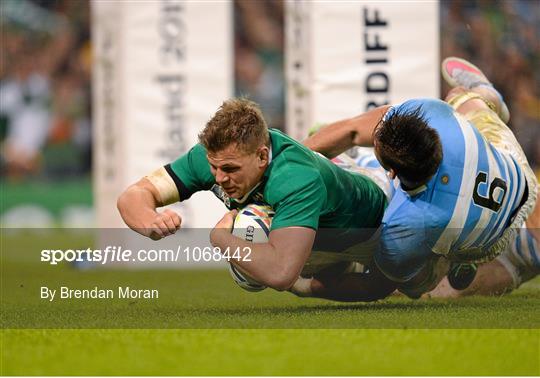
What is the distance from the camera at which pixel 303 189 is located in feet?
15.7

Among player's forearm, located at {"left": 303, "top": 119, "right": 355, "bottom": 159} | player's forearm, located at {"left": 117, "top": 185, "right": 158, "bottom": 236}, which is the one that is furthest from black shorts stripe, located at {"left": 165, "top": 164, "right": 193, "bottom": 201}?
player's forearm, located at {"left": 303, "top": 119, "right": 355, "bottom": 159}

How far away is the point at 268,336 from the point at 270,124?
12182 millimetres

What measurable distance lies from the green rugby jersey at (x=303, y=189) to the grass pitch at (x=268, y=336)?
1.46 ft

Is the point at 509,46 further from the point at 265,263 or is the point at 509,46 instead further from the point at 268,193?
the point at 265,263

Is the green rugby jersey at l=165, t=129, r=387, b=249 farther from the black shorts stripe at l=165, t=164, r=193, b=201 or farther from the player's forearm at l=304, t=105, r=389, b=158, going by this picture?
the player's forearm at l=304, t=105, r=389, b=158

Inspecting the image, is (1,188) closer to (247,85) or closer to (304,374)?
(247,85)

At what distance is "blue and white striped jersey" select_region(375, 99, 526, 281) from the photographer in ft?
17.1

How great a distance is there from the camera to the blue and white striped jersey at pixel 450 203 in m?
5.23

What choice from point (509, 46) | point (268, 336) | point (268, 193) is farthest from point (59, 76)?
point (268, 336)

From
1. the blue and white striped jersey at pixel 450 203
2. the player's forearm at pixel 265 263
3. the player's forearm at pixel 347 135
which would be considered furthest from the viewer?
the player's forearm at pixel 347 135

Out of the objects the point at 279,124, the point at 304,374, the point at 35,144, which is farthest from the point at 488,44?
the point at 304,374

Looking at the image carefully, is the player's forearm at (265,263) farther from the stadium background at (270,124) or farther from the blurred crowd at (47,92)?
the blurred crowd at (47,92)

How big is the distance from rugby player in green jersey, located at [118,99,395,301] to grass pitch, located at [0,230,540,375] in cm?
31

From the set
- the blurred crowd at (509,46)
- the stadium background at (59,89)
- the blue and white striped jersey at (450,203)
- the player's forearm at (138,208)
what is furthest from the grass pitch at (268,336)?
the stadium background at (59,89)
